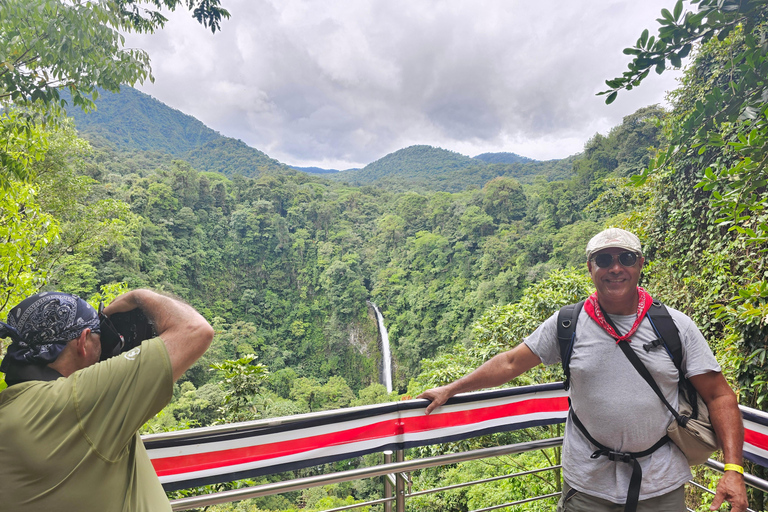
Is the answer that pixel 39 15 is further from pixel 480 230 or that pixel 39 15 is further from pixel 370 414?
pixel 480 230

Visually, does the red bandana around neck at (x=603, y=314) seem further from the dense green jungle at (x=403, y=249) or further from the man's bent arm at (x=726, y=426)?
the dense green jungle at (x=403, y=249)

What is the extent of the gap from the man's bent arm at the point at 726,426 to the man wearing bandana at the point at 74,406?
1.48m

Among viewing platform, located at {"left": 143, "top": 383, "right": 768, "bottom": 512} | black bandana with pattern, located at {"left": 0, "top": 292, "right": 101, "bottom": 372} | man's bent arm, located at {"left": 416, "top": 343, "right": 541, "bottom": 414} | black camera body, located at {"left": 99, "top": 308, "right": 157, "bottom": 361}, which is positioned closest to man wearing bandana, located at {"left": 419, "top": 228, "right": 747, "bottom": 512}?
man's bent arm, located at {"left": 416, "top": 343, "right": 541, "bottom": 414}

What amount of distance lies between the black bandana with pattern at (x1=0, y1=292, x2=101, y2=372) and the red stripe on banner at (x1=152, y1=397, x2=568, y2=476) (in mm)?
627

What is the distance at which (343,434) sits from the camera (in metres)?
1.44

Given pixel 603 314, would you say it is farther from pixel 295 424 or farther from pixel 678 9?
pixel 295 424

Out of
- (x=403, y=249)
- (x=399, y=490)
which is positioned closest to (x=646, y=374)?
(x=399, y=490)

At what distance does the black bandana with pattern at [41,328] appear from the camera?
2.56 ft

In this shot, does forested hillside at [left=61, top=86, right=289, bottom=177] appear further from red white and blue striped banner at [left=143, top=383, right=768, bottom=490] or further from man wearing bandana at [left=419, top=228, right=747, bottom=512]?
man wearing bandana at [left=419, top=228, right=747, bottom=512]

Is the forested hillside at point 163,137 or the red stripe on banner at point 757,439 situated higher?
the forested hillside at point 163,137

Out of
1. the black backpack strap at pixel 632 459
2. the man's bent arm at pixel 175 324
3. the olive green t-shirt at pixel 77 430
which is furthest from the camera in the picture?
the black backpack strap at pixel 632 459

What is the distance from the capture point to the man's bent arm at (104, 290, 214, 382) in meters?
0.84

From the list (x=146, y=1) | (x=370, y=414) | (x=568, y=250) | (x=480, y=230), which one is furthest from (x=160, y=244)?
(x=370, y=414)

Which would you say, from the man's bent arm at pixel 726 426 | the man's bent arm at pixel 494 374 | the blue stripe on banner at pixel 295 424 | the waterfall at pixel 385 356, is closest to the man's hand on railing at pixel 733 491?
the man's bent arm at pixel 726 426
